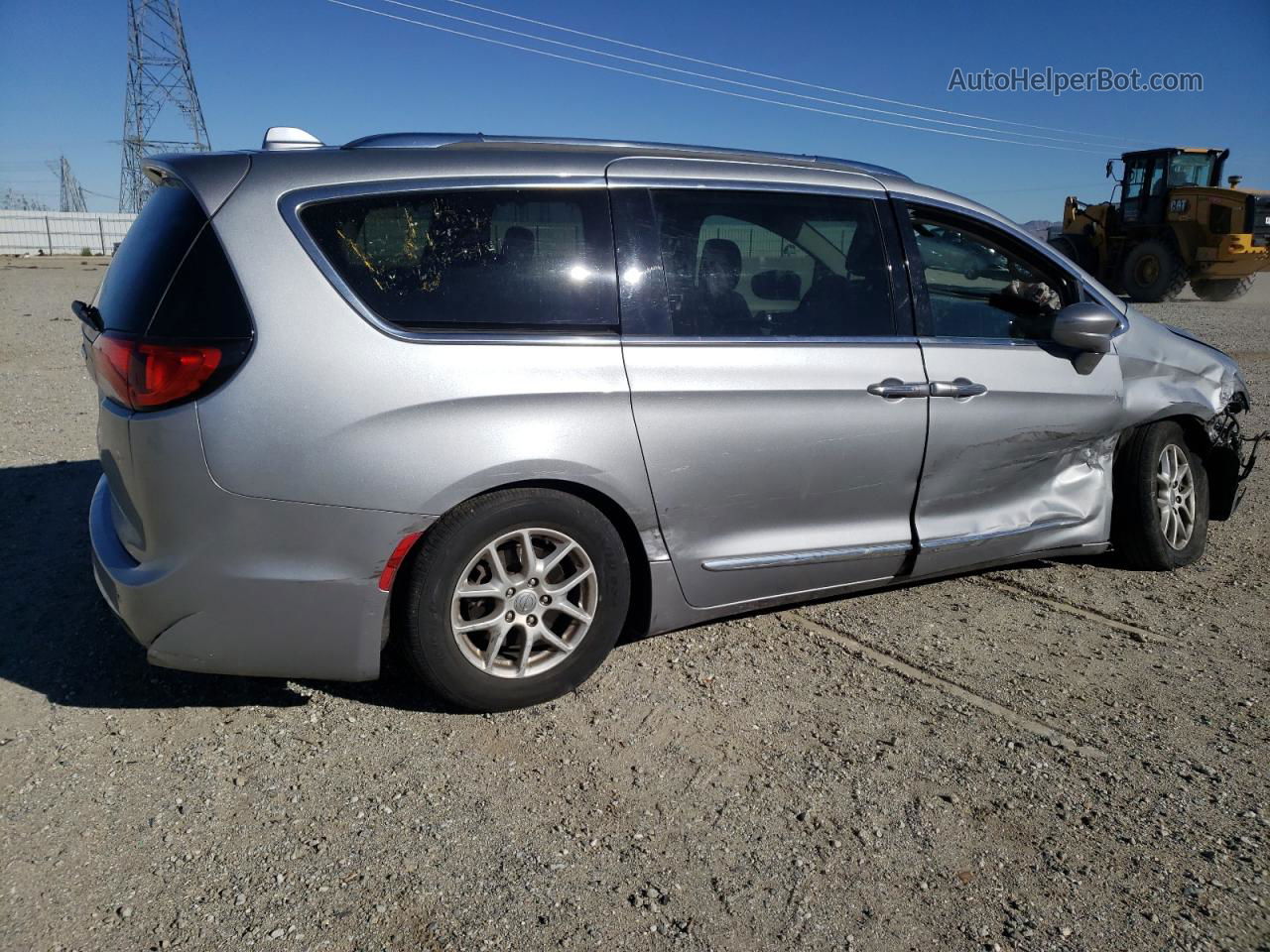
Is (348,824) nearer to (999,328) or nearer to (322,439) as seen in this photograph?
(322,439)

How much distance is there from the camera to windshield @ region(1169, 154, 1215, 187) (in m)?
20.4

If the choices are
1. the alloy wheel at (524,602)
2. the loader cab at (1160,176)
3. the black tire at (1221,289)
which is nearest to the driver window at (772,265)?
the alloy wheel at (524,602)

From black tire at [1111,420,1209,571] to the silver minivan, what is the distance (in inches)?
17.5

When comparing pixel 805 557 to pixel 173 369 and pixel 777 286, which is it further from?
pixel 173 369

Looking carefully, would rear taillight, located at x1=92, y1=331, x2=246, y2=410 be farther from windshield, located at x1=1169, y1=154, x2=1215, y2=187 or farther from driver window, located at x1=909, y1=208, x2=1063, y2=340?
windshield, located at x1=1169, y1=154, x2=1215, y2=187

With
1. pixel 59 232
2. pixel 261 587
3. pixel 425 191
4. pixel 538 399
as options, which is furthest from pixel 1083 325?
pixel 59 232

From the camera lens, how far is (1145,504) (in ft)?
14.9

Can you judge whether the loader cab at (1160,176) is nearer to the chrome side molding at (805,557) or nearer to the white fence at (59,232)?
the chrome side molding at (805,557)

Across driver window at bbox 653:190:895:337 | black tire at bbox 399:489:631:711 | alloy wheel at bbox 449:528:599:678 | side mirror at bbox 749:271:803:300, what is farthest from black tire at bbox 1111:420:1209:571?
alloy wheel at bbox 449:528:599:678

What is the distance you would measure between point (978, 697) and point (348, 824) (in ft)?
6.96

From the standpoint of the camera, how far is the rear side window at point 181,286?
2.78 m

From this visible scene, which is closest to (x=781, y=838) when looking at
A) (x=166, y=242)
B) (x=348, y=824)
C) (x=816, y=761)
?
(x=816, y=761)

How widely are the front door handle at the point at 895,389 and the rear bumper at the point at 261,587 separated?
1.78 meters

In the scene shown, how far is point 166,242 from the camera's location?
9.57ft
